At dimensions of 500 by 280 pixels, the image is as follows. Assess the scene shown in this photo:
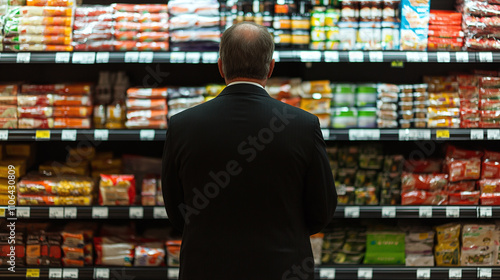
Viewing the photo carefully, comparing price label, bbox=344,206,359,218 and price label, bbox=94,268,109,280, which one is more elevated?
price label, bbox=344,206,359,218

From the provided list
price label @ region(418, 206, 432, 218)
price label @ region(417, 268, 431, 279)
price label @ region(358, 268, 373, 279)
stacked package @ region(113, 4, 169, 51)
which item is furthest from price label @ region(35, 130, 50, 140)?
price label @ region(417, 268, 431, 279)

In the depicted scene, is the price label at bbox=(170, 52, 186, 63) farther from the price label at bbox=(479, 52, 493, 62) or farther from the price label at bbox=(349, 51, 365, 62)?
the price label at bbox=(479, 52, 493, 62)

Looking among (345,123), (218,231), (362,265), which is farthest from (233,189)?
(362,265)

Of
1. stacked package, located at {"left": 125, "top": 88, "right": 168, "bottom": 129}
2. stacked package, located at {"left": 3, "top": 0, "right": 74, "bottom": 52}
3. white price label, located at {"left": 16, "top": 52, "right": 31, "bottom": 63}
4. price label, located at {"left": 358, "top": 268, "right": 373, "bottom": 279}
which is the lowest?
price label, located at {"left": 358, "top": 268, "right": 373, "bottom": 279}

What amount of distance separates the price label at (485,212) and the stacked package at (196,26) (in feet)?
6.12

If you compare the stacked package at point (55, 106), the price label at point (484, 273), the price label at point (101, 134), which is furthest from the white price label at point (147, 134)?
the price label at point (484, 273)

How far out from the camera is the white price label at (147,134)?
9.41 feet

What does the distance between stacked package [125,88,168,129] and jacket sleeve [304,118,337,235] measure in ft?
5.12

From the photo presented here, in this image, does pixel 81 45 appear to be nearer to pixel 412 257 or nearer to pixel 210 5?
pixel 210 5

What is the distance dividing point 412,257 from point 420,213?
0.32 metres

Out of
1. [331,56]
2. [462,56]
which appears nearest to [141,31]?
[331,56]

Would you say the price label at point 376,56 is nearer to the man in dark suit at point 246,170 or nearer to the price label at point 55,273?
the man in dark suit at point 246,170

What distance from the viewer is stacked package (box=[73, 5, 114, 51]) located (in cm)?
289

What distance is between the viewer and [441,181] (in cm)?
306
